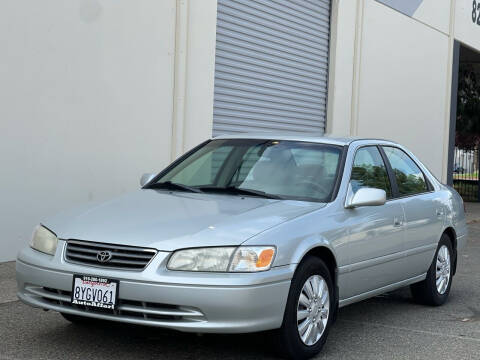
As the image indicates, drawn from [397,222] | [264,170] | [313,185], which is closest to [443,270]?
[397,222]

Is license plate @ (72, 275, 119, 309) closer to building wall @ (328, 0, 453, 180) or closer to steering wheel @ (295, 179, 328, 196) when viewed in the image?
steering wheel @ (295, 179, 328, 196)

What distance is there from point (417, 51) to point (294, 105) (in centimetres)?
554

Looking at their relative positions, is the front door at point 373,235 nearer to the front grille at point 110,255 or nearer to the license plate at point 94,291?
the front grille at point 110,255

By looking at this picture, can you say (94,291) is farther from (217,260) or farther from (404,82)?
(404,82)

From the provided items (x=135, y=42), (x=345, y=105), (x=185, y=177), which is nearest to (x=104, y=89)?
(x=135, y=42)

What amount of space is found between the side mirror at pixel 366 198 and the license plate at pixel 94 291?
1.90m

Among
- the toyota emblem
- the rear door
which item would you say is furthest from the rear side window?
the toyota emblem

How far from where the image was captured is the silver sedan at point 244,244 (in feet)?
15.8

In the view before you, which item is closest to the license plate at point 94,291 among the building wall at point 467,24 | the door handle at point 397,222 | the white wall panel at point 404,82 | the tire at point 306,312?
the tire at point 306,312

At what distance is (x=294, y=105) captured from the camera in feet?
47.1

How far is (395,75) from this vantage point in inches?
696

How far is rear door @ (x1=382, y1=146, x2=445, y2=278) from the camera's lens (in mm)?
6875

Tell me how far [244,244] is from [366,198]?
137 centimetres

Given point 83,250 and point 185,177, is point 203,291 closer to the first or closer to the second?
point 83,250
